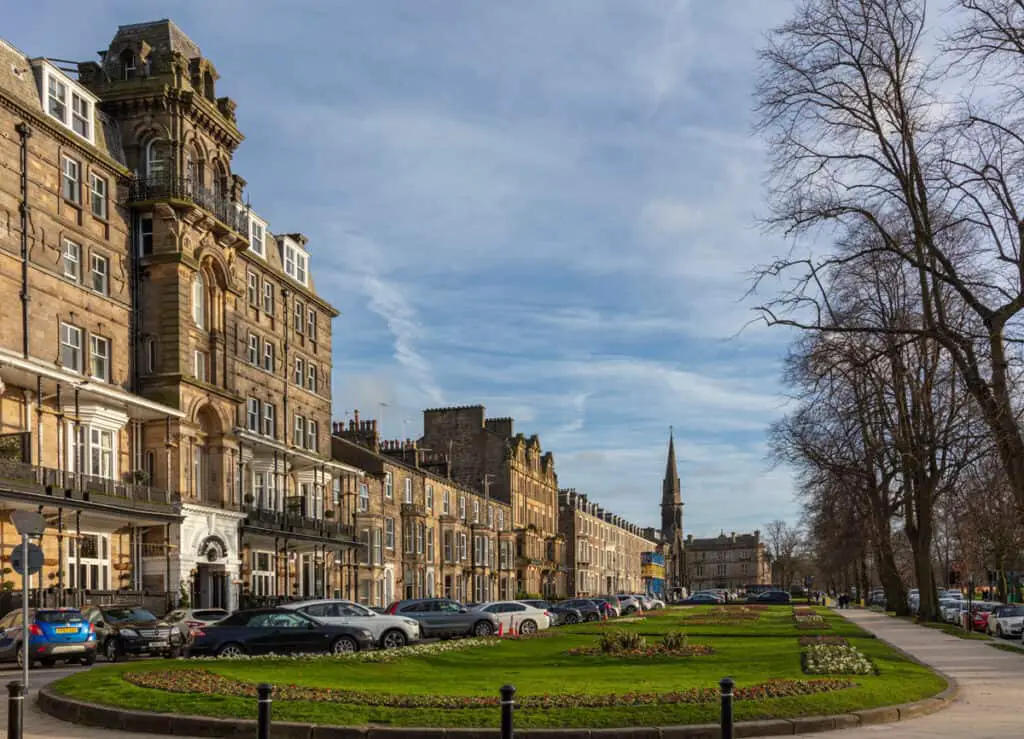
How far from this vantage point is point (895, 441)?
43531 mm

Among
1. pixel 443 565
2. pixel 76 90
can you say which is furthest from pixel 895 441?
pixel 443 565

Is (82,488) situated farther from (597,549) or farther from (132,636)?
(597,549)

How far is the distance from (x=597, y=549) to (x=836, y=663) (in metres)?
114

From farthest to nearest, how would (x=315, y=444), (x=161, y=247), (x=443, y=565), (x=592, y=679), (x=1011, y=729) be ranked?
1. (x=443, y=565)
2. (x=315, y=444)
3. (x=161, y=247)
4. (x=592, y=679)
5. (x=1011, y=729)

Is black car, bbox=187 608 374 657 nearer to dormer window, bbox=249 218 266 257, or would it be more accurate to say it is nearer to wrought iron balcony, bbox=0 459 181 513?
wrought iron balcony, bbox=0 459 181 513

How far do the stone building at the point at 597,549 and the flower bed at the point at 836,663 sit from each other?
93.3 metres

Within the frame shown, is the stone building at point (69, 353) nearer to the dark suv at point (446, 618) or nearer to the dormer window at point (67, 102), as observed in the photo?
Answer: the dormer window at point (67, 102)

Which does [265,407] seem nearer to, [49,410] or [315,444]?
[315,444]

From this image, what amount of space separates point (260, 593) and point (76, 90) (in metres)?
22.6

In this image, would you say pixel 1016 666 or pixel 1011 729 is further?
pixel 1016 666

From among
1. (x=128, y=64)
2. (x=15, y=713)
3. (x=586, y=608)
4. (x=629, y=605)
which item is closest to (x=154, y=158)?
(x=128, y=64)

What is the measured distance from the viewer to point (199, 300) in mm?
47281

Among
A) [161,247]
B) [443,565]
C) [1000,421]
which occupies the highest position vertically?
[161,247]

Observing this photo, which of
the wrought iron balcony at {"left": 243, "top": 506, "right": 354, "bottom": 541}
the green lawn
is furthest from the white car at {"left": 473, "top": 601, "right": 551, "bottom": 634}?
the green lawn
